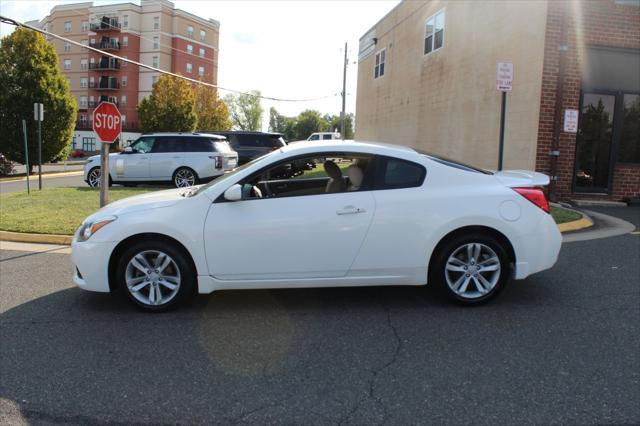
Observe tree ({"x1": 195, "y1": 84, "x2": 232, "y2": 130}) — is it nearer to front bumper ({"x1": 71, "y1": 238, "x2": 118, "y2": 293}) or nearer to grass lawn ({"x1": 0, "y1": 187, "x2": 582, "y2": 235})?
grass lawn ({"x1": 0, "y1": 187, "x2": 582, "y2": 235})

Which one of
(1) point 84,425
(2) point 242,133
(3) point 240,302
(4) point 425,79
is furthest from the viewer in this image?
(2) point 242,133

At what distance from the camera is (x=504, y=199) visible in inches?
187

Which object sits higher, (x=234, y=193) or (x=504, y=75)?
(x=504, y=75)

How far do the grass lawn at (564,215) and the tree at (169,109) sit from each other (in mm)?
40670

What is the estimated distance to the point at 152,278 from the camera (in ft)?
15.2

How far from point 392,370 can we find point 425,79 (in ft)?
55.0

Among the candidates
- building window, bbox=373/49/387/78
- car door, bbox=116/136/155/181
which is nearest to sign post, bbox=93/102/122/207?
car door, bbox=116/136/155/181

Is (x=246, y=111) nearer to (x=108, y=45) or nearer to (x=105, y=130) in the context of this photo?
(x=108, y=45)

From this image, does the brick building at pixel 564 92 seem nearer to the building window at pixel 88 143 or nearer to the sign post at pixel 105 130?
the sign post at pixel 105 130

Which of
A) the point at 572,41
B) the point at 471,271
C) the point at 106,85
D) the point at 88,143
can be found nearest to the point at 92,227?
the point at 471,271

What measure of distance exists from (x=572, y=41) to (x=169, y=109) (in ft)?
131

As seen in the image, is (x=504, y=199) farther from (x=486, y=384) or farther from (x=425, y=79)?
(x=425, y=79)

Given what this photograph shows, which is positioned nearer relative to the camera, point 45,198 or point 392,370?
point 392,370

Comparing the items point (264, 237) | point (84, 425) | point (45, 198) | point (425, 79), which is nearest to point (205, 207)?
point (264, 237)
